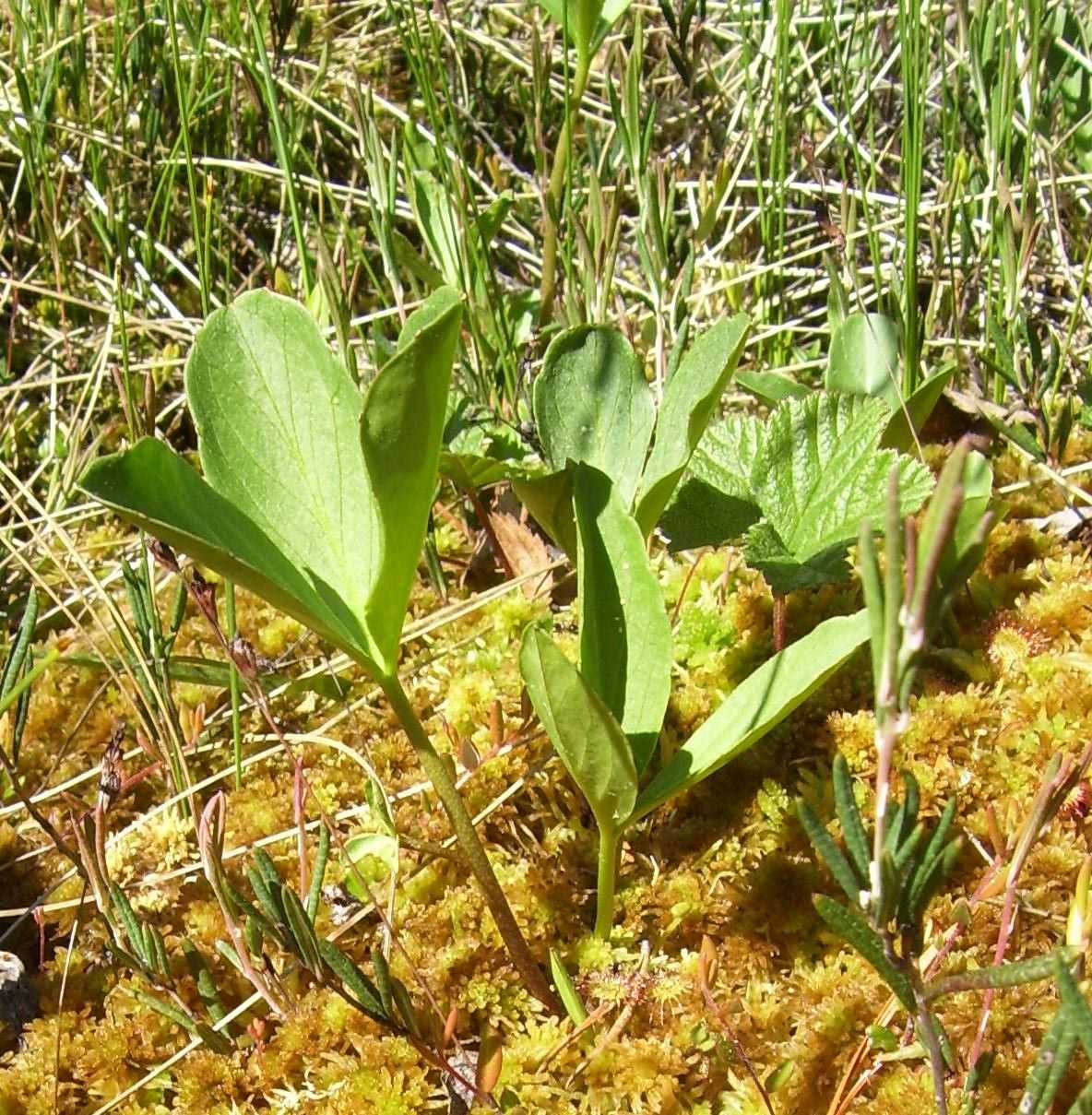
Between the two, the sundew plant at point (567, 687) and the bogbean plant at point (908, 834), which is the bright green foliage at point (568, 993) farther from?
the bogbean plant at point (908, 834)

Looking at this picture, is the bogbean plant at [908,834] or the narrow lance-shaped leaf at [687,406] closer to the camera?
the bogbean plant at [908,834]

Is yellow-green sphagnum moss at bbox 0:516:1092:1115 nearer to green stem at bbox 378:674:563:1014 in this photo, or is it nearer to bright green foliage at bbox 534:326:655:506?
green stem at bbox 378:674:563:1014

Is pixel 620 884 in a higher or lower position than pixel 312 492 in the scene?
lower

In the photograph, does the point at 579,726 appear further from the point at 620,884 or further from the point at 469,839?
the point at 620,884

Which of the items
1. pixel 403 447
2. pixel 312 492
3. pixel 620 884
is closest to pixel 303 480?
pixel 312 492

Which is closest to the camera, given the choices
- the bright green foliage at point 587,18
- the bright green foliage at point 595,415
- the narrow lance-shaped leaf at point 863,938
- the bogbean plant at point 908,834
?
the bogbean plant at point 908,834

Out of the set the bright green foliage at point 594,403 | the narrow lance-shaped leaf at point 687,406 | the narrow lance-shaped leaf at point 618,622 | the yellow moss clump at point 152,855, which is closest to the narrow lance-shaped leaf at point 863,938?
the narrow lance-shaped leaf at point 618,622

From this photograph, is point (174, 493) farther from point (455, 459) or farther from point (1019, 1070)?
point (1019, 1070)
